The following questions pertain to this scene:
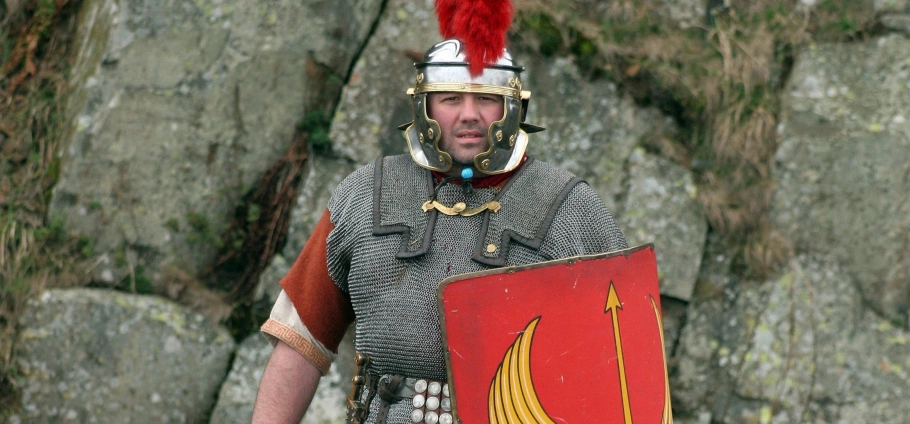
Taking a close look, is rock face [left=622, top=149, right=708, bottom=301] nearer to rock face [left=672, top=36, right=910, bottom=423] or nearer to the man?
rock face [left=672, top=36, right=910, bottom=423]

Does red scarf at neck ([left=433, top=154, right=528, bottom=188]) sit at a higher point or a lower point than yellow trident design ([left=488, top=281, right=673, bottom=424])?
higher

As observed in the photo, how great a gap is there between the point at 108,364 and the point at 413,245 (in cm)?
221

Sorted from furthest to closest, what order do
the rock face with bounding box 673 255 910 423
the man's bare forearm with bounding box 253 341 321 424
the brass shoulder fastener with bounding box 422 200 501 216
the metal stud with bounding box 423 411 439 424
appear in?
the rock face with bounding box 673 255 910 423, the man's bare forearm with bounding box 253 341 321 424, the brass shoulder fastener with bounding box 422 200 501 216, the metal stud with bounding box 423 411 439 424

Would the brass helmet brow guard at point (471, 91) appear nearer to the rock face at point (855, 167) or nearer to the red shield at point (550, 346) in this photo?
the red shield at point (550, 346)

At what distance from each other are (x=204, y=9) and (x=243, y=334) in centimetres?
157

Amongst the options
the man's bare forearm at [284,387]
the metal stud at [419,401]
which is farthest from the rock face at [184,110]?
the metal stud at [419,401]

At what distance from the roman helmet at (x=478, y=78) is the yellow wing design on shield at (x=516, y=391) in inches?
22.3

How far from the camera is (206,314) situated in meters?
4.54

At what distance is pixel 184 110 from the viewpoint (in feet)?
15.5

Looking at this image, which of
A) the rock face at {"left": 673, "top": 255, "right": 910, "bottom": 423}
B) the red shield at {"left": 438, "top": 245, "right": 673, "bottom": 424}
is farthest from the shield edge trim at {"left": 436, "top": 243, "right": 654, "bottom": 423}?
the rock face at {"left": 673, "top": 255, "right": 910, "bottom": 423}

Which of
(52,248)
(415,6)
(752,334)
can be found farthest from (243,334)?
(752,334)

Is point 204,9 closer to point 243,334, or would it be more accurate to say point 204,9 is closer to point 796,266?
point 243,334

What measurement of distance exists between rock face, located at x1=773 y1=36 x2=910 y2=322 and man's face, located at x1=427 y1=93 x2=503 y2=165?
2.21 metres

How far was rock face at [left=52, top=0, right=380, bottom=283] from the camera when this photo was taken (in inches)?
182
